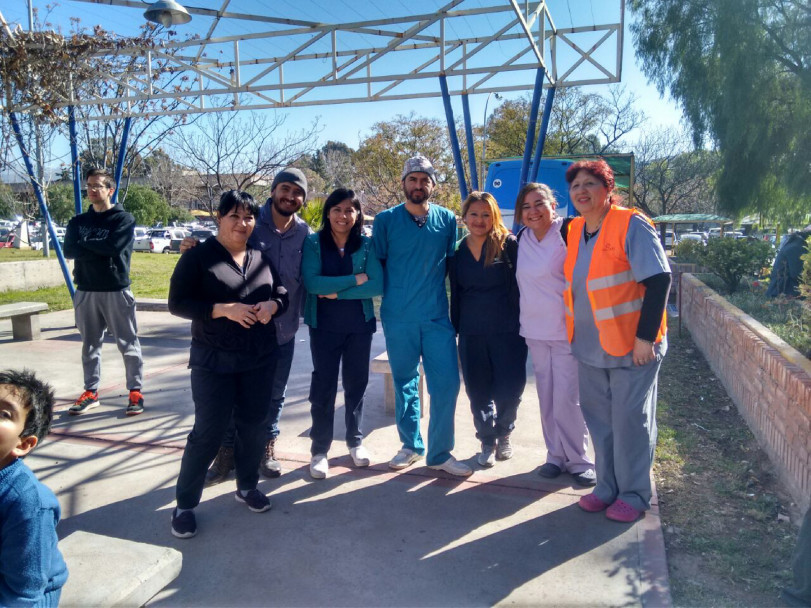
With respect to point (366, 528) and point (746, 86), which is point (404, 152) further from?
point (366, 528)

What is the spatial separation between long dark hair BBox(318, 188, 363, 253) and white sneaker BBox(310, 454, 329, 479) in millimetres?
1288

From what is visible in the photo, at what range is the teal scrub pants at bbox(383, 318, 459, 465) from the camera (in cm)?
385

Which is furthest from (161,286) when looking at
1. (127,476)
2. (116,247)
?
(127,476)

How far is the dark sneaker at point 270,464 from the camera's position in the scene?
3.89 m

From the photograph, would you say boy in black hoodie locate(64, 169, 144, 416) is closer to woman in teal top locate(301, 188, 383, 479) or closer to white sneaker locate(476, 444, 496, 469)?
woman in teal top locate(301, 188, 383, 479)

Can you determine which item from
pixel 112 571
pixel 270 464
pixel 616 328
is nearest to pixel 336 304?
pixel 270 464

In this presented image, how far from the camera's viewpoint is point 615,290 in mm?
3229

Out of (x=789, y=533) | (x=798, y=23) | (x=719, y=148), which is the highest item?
(x=798, y=23)

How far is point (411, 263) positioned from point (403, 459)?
4.05 feet

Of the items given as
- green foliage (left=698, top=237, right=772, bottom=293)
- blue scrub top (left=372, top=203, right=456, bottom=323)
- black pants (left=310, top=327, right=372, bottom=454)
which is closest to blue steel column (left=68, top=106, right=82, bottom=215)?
black pants (left=310, top=327, right=372, bottom=454)

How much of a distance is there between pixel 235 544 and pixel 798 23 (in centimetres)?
1445

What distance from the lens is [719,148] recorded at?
563 inches

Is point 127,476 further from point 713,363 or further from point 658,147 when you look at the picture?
point 658,147

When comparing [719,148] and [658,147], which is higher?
[658,147]
